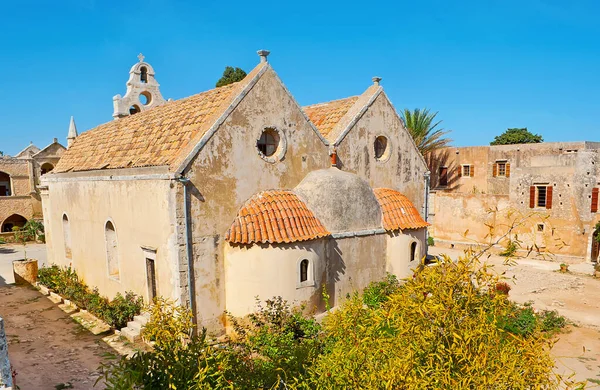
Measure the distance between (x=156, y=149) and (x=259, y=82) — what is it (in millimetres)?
3784

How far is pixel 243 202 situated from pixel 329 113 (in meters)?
6.46

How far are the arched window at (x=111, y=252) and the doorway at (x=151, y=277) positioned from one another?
250 cm

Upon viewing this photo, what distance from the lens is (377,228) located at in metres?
14.2

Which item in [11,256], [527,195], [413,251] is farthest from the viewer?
[11,256]

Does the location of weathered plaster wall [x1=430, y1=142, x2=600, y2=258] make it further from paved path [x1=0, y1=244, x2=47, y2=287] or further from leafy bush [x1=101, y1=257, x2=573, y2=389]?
paved path [x1=0, y1=244, x2=47, y2=287]

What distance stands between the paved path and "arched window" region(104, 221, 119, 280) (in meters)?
8.90

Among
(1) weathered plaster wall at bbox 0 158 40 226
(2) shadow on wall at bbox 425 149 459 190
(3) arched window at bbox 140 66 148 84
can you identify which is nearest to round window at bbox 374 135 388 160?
(3) arched window at bbox 140 66 148 84

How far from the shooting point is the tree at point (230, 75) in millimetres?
32719

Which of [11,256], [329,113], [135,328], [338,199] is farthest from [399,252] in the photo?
[11,256]

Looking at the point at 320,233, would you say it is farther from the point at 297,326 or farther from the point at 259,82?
the point at 259,82

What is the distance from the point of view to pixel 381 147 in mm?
16359

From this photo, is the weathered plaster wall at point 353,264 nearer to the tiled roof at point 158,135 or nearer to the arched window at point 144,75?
the tiled roof at point 158,135

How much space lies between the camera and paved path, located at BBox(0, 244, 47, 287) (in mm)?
20753

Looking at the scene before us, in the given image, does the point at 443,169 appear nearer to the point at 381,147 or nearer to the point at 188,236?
the point at 381,147
